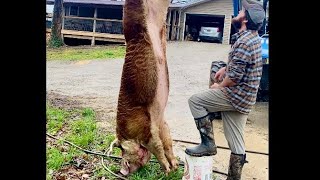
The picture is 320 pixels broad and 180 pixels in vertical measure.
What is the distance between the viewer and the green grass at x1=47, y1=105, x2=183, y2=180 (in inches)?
148

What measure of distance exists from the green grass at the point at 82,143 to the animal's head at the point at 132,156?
0.24ft

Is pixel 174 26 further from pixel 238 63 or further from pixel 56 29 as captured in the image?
pixel 238 63

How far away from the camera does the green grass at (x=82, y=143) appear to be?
3.75m

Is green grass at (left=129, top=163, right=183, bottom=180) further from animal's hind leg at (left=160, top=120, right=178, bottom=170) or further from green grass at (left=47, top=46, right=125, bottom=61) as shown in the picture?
green grass at (left=47, top=46, right=125, bottom=61)

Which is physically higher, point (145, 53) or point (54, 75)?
point (145, 53)

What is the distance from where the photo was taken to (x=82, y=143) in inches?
183

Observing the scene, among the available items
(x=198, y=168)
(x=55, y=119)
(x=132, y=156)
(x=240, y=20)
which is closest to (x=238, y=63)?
(x=240, y=20)

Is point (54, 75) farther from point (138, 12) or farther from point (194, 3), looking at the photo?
point (194, 3)

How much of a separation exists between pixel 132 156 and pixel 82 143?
123 cm

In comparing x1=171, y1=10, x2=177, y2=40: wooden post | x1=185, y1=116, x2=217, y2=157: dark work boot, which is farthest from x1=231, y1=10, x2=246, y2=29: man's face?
x1=171, y1=10, x2=177, y2=40: wooden post

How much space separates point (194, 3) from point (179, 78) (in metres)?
12.7

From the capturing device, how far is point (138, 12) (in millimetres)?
3174
